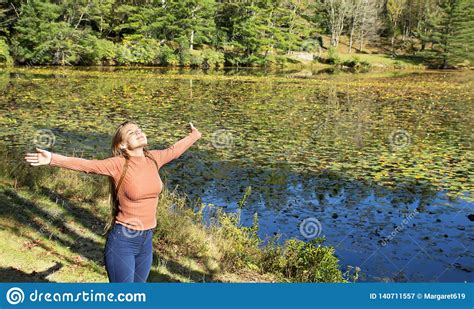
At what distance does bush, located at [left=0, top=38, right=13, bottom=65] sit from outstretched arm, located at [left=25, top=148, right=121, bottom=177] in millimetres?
46344

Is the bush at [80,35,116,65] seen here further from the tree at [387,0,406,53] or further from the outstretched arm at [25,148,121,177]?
the tree at [387,0,406,53]

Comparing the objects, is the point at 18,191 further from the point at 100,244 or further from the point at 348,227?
the point at 348,227

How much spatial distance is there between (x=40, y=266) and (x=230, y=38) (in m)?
59.4

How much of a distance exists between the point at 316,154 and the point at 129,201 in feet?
39.1

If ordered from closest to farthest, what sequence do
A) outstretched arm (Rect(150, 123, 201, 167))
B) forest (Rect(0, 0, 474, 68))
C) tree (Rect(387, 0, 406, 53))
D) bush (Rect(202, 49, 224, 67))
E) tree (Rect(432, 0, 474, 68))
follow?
1. outstretched arm (Rect(150, 123, 201, 167))
2. forest (Rect(0, 0, 474, 68))
3. bush (Rect(202, 49, 224, 67))
4. tree (Rect(432, 0, 474, 68))
5. tree (Rect(387, 0, 406, 53))

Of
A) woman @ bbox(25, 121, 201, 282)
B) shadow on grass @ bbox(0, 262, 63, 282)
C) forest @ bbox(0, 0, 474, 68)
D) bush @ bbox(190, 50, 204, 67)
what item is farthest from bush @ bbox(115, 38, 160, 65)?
woman @ bbox(25, 121, 201, 282)

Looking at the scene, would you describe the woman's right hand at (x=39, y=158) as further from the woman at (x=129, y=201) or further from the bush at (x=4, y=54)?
the bush at (x=4, y=54)

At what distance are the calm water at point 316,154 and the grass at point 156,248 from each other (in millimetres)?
1341

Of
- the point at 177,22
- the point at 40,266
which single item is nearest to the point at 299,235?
the point at 40,266

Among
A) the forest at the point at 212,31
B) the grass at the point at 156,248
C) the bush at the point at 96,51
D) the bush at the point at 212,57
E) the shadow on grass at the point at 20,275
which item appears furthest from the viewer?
the bush at the point at 212,57

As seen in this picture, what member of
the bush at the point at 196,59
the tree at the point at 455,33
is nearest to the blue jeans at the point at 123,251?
the bush at the point at 196,59

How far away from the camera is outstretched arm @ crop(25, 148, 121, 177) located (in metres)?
4.22

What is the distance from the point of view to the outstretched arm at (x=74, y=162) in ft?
13.9

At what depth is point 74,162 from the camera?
4.39 m
